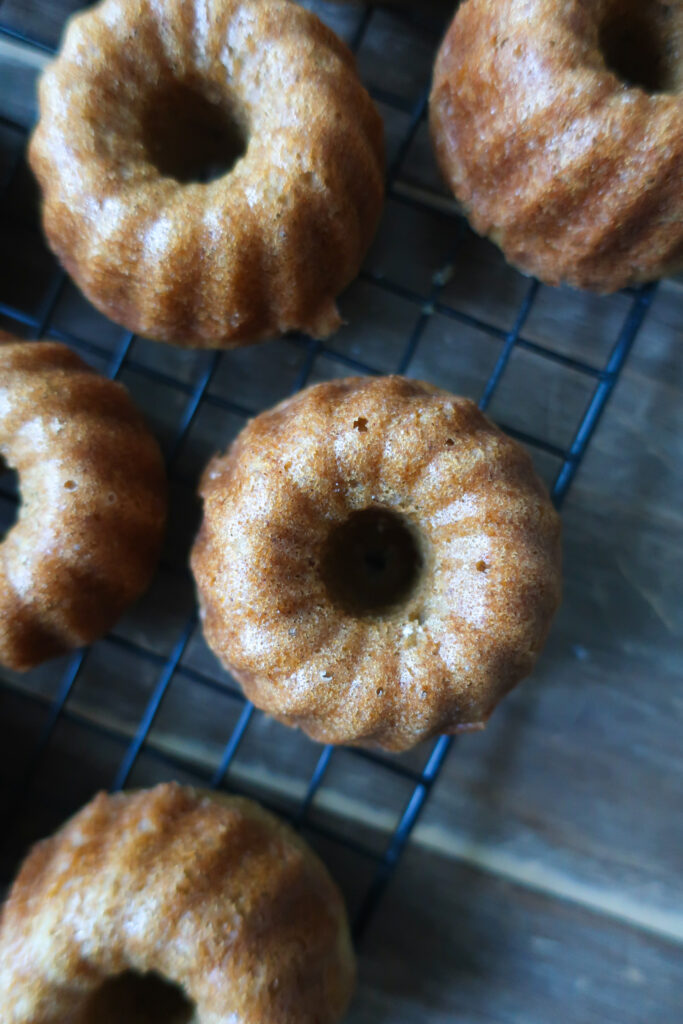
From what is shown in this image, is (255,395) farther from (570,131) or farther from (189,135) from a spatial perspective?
(570,131)

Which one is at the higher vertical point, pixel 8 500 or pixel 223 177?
pixel 223 177

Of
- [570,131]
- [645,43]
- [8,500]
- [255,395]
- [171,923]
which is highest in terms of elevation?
[645,43]

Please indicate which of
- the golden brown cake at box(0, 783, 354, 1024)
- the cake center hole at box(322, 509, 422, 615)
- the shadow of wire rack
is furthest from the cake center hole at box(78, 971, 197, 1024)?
the cake center hole at box(322, 509, 422, 615)

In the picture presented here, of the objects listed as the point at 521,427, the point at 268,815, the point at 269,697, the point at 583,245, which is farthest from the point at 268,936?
the point at 583,245

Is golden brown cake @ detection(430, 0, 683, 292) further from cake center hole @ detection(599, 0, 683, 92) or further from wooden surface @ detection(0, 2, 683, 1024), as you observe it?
wooden surface @ detection(0, 2, 683, 1024)

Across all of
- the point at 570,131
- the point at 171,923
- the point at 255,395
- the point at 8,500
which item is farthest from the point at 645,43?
the point at 171,923

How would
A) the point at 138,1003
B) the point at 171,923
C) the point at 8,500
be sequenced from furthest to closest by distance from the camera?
the point at 8,500
the point at 138,1003
the point at 171,923

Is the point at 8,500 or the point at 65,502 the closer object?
the point at 65,502

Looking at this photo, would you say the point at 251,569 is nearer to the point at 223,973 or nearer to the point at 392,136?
the point at 223,973
